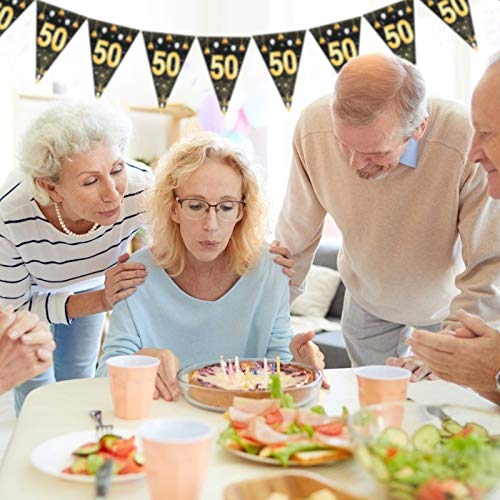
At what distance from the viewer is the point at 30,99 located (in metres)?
5.40

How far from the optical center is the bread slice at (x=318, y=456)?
1.07m

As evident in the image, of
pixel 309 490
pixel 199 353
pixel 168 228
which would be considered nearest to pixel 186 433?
pixel 309 490

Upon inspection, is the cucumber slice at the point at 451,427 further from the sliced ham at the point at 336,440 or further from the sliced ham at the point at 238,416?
the sliced ham at the point at 238,416

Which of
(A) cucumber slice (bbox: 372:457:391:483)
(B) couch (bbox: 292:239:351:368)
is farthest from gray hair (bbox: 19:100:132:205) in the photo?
(B) couch (bbox: 292:239:351:368)

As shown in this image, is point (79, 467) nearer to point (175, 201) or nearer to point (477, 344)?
point (477, 344)

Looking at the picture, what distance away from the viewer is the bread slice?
1070 millimetres

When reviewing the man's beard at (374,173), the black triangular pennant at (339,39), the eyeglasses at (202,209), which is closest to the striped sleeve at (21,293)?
the eyeglasses at (202,209)

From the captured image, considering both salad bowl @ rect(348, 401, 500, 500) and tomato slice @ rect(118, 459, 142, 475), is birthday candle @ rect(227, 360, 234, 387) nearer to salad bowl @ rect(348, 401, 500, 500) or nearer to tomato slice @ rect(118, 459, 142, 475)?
tomato slice @ rect(118, 459, 142, 475)

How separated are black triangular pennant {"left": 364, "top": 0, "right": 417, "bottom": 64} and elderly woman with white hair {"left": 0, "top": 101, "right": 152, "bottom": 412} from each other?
126 centimetres

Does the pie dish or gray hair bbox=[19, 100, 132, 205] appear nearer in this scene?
the pie dish

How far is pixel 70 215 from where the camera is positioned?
2293 mm

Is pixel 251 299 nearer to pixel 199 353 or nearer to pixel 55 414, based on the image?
pixel 199 353

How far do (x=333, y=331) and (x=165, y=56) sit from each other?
200cm

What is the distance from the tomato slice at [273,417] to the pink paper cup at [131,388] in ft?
0.85
